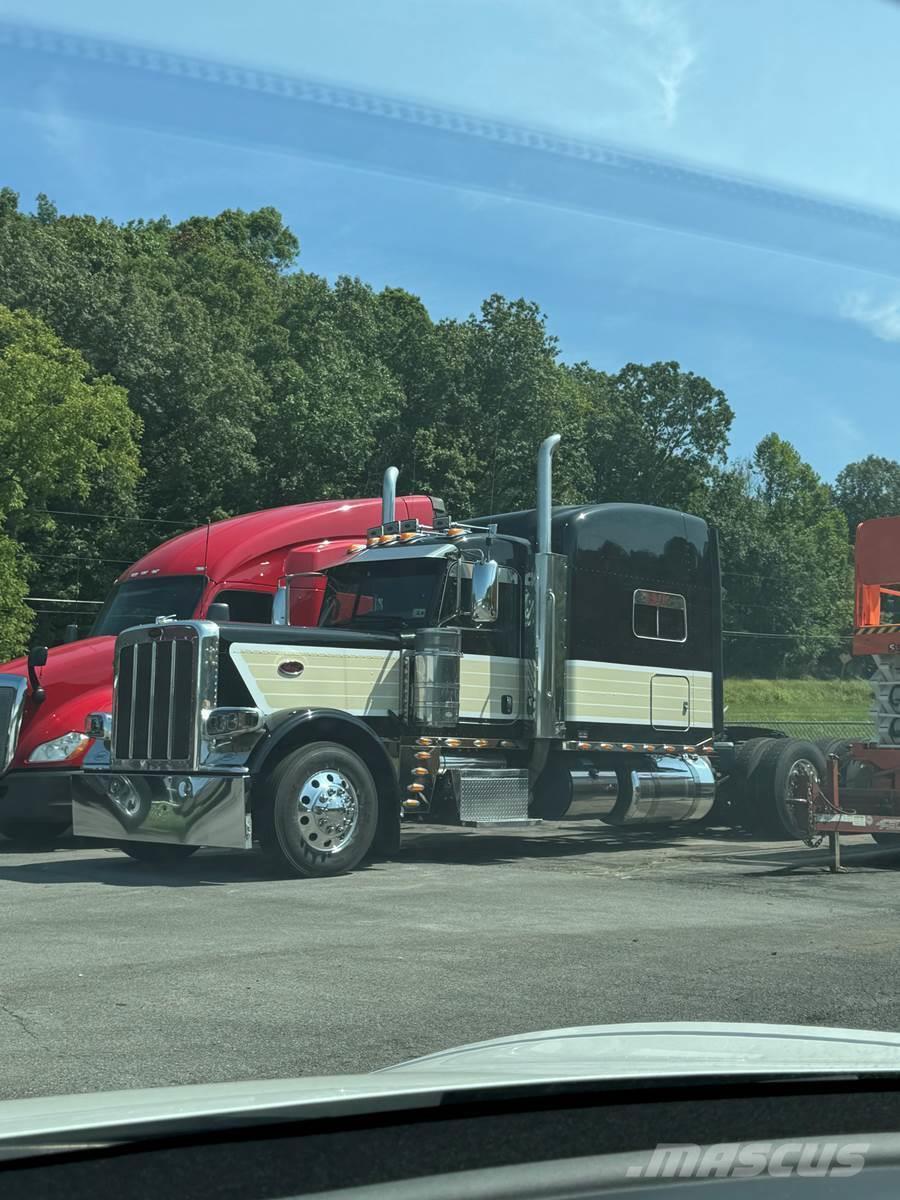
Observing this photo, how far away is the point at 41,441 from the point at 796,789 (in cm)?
2968

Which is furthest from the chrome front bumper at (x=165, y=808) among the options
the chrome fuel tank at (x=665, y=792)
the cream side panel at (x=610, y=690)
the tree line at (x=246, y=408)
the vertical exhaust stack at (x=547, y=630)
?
the tree line at (x=246, y=408)

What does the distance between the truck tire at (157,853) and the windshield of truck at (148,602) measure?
2856mm

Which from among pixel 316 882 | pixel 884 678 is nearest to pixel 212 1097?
pixel 316 882

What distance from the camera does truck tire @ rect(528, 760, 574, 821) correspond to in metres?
13.9

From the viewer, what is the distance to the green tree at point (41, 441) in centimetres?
3994

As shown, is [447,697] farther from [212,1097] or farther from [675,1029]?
[212,1097]

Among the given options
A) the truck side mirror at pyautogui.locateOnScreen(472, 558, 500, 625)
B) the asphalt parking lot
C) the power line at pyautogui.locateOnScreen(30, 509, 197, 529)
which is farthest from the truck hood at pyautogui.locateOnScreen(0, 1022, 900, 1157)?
the power line at pyautogui.locateOnScreen(30, 509, 197, 529)

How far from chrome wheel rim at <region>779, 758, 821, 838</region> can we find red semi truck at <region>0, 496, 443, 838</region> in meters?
5.08

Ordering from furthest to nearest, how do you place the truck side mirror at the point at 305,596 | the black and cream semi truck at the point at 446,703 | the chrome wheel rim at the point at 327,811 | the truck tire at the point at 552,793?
the truck side mirror at the point at 305,596 < the truck tire at the point at 552,793 < the black and cream semi truck at the point at 446,703 < the chrome wheel rim at the point at 327,811

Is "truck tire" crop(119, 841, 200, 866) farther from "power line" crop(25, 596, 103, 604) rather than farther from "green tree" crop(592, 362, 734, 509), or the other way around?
"green tree" crop(592, 362, 734, 509)

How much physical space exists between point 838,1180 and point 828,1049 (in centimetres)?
89

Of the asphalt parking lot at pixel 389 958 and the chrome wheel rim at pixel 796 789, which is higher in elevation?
the chrome wheel rim at pixel 796 789

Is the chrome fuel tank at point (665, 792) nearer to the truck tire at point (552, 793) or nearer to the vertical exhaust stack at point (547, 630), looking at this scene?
the truck tire at point (552, 793)

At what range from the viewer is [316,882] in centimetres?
1138
